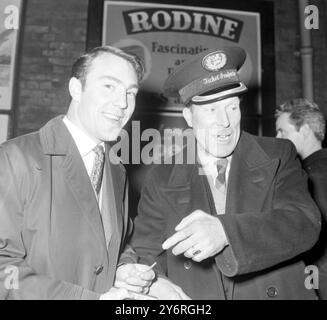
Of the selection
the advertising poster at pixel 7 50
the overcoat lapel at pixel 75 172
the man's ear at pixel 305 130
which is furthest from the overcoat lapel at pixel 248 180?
the advertising poster at pixel 7 50

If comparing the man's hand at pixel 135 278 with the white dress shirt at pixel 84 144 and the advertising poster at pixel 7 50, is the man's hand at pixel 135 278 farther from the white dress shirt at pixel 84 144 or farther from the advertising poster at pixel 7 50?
the advertising poster at pixel 7 50

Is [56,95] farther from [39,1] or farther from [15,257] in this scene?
[15,257]

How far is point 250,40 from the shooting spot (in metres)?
4.13

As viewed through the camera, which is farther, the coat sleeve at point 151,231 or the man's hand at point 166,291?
the coat sleeve at point 151,231

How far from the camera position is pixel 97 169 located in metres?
1.67

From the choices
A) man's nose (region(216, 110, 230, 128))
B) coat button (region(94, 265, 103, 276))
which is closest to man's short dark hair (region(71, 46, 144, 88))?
man's nose (region(216, 110, 230, 128))

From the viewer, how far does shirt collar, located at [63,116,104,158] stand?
5.46ft

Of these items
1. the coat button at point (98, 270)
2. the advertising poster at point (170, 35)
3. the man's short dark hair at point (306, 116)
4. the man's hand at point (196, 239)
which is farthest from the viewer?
the advertising poster at point (170, 35)

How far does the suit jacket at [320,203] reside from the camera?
91.0 inches

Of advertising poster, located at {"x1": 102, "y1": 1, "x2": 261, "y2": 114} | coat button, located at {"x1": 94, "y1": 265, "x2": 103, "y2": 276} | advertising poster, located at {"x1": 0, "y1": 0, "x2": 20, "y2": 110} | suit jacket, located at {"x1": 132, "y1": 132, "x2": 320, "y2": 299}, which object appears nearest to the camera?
suit jacket, located at {"x1": 132, "y1": 132, "x2": 320, "y2": 299}

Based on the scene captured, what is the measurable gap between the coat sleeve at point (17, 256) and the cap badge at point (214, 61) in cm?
87

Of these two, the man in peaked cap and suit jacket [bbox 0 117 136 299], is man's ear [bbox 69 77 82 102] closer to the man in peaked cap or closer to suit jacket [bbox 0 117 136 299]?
suit jacket [bbox 0 117 136 299]

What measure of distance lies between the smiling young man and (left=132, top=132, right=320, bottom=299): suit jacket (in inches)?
6.3

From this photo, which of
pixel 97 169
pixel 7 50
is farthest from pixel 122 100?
pixel 7 50
